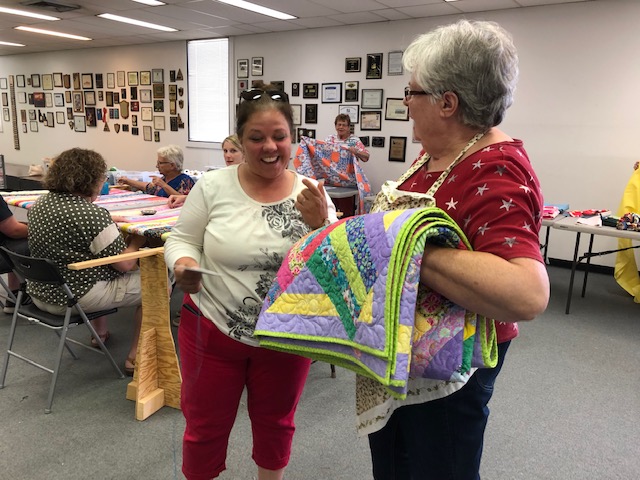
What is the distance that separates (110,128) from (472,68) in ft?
31.4

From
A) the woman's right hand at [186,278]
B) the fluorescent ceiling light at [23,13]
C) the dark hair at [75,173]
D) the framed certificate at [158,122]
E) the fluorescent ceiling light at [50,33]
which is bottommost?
the woman's right hand at [186,278]

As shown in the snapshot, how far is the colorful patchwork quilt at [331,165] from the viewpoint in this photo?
219 inches

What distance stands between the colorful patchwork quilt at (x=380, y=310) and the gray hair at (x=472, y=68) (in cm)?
23

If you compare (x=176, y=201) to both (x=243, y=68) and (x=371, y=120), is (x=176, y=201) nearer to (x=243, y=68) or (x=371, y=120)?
(x=371, y=120)

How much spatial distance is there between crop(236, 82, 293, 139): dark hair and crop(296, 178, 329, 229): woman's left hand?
227mm

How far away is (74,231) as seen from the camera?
2221mm

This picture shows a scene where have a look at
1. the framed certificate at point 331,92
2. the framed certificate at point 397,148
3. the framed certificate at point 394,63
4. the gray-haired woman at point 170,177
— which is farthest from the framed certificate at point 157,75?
the gray-haired woman at point 170,177

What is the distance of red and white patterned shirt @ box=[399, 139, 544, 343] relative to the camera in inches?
29.7

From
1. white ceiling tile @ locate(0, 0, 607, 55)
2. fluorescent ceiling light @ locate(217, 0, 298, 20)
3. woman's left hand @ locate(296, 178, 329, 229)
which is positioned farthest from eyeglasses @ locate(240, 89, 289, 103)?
fluorescent ceiling light @ locate(217, 0, 298, 20)

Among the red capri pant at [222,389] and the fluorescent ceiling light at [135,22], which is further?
the fluorescent ceiling light at [135,22]

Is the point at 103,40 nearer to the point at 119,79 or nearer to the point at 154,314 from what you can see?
the point at 119,79

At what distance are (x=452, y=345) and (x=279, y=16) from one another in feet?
19.0

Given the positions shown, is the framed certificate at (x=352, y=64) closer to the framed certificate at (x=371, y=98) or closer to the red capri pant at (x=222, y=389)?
the framed certificate at (x=371, y=98)

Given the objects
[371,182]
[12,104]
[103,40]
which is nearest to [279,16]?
[371,182]
